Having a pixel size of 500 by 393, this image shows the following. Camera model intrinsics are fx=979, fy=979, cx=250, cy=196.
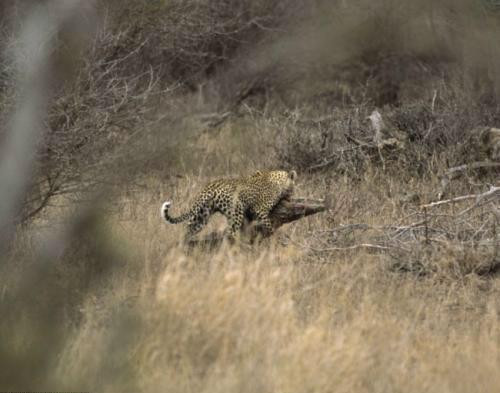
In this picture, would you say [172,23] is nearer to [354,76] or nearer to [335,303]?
[354,76]

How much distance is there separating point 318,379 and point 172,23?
28.7ft

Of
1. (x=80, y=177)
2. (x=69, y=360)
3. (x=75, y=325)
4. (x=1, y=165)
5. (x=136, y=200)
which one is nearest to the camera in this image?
(x=1, y=165)

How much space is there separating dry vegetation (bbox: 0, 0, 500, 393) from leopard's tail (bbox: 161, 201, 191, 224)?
0.33 ft

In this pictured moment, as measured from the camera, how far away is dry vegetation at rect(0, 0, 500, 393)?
4.78m

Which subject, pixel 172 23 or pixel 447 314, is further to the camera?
pixel 172 23

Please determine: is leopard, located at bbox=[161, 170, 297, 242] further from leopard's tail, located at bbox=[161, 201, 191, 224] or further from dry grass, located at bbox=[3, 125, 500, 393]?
dry grass, located at bbox=[3, 125, 500, 393]

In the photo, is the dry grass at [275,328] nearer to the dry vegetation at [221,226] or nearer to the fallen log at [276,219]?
the dry vegetation at [221,226]

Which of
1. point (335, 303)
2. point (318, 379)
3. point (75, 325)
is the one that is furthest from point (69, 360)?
point (335, 303)

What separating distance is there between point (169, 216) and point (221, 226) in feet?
2.79

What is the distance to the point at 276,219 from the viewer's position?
9.25 m

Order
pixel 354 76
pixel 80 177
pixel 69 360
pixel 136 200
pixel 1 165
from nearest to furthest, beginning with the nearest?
pixel 1 165, pixel 69 360, pixel 80 177, pixel 136 200, pixel 354 76

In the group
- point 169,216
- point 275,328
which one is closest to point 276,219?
point 169,216

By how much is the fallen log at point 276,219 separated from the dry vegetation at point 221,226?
234mm

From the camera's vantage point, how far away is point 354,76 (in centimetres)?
1647
